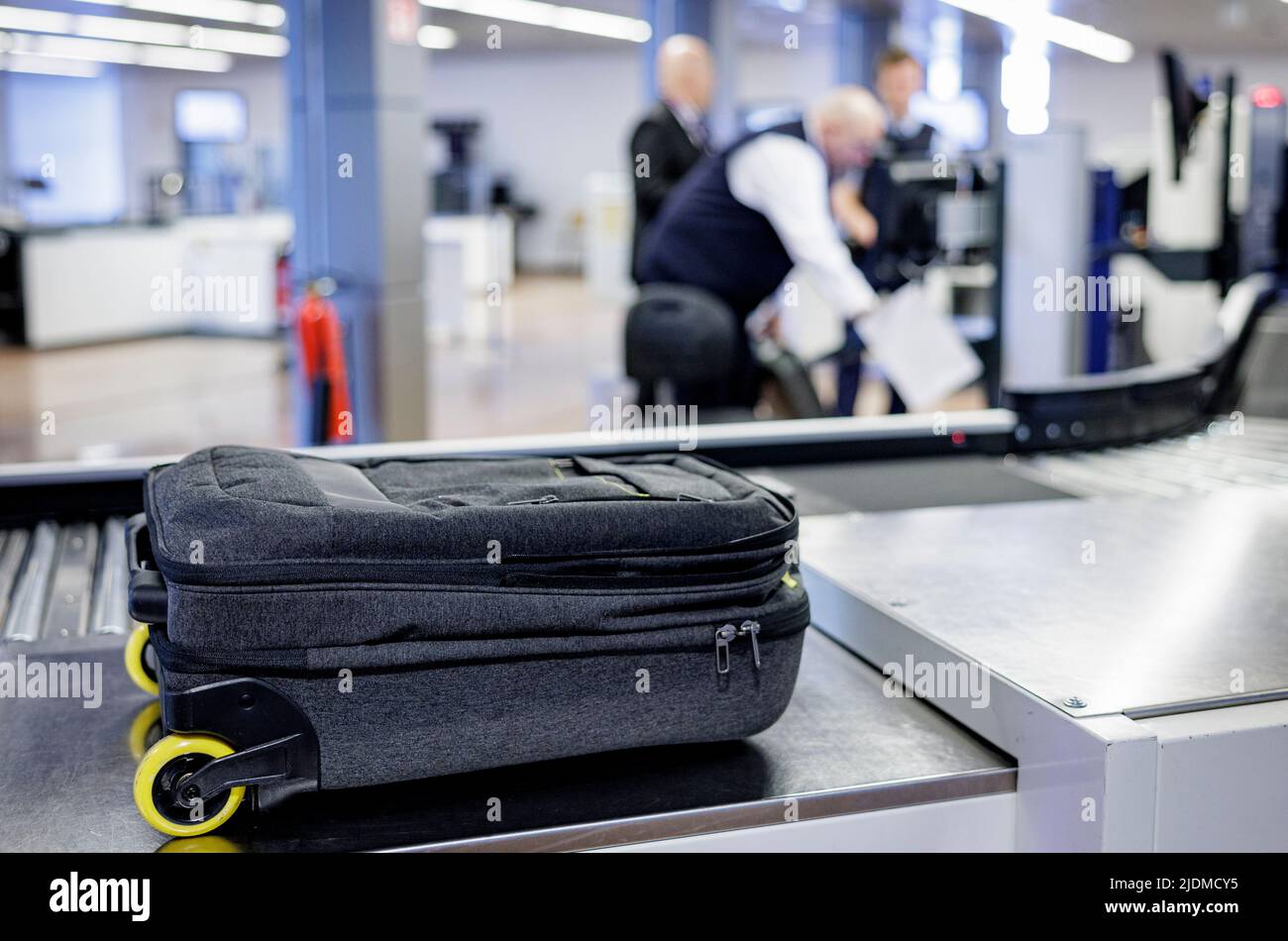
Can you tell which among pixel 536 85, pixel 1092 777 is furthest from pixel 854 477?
pixel 536 85

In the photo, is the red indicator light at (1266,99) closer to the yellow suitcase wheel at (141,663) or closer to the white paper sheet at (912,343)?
the white paper sheet at (912,343)

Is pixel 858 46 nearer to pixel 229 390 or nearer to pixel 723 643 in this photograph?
pixel 229 390

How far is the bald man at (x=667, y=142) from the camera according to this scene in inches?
167

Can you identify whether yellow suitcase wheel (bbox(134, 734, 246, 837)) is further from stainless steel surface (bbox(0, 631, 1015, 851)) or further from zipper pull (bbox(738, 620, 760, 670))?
zipper pull (bbox(738, 620, 760, 670))

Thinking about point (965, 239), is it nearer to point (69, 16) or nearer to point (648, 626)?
point (648, 626)

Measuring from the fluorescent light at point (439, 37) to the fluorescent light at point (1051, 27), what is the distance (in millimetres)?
5282

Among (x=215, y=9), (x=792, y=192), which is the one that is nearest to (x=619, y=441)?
(x=792, y=192)

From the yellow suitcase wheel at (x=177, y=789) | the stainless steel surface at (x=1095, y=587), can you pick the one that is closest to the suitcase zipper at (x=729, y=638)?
the stainless steel surface at (x=1095, y=587)

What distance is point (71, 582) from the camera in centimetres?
152

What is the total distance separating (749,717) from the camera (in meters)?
0.99

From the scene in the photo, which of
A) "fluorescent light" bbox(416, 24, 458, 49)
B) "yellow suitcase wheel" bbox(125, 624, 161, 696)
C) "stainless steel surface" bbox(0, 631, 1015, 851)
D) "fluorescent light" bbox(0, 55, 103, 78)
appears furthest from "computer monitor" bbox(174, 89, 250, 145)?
"stainless steel surface" bbox(0, 631, 1015, 851)

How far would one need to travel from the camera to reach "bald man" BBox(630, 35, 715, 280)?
13.9ft

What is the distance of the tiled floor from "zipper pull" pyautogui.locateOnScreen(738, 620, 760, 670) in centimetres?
337

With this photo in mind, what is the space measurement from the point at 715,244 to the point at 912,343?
2.35 ft
